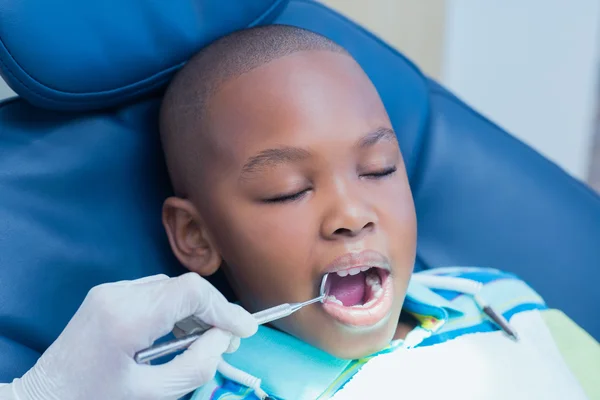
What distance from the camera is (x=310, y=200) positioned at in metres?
1.01

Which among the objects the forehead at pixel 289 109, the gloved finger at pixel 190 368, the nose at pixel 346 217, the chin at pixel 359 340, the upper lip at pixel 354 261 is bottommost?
the chin at pixel 359 340

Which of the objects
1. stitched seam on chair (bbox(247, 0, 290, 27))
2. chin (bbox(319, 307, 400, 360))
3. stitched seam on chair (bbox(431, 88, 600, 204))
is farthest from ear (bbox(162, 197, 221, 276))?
stitched seam on chair (bbox(431, 88, 600, 204))

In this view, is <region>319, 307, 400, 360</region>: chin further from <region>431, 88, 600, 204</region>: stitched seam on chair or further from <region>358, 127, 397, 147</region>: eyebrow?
<region>431, 88, 600, 204</region>: stitched seam on chair

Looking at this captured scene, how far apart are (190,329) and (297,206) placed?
0.75 ft

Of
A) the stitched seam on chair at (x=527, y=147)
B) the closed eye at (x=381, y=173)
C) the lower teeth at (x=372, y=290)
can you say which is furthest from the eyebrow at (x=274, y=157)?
the stitched seam on chair at (x=527, y=147)

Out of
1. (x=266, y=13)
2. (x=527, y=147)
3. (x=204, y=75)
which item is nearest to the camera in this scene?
(x=204, y=75)

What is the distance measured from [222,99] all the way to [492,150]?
611mm

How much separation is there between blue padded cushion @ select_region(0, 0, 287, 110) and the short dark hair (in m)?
0.04

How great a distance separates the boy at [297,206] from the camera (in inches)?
39.4

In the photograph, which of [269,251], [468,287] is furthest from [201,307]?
[468,287]

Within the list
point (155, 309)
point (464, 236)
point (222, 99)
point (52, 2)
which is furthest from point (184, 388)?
point (464, 236)

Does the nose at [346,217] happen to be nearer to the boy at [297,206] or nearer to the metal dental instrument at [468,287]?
the boy at [297,206]

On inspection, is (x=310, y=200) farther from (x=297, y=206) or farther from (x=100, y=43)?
(x=100, y=43)

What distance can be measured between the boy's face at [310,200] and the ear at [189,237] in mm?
24
